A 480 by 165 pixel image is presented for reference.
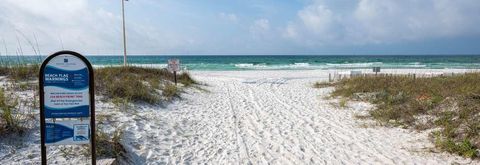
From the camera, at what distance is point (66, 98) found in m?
3.23

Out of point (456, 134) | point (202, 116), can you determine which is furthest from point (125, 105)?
point (456, 134)

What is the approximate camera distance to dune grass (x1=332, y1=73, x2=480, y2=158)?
564cm

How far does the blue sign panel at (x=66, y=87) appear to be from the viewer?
10.5 feet

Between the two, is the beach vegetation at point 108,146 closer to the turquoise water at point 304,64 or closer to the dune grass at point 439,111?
the dune grass at point 439,111

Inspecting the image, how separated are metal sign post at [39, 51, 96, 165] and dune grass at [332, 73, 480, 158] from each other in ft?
17.4

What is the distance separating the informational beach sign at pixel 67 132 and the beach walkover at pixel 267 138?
1526mm

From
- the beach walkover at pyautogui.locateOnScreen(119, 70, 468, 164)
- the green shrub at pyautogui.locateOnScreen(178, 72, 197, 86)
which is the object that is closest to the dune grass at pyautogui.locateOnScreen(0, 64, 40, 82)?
the beach walkover at pyautogui.locateOnScreen(119, 70, 468, 164)

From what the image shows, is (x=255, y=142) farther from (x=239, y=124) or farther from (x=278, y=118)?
(x=278, y=118)

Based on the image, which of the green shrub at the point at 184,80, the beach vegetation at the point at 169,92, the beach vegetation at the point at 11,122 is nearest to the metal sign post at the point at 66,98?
the beach vegetation at the point at 11,122

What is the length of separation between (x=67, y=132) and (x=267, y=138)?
3710 millimetres

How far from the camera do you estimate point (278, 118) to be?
8.20 m

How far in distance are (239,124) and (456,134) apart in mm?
4075

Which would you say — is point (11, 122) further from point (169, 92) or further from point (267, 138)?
point (169, 92)

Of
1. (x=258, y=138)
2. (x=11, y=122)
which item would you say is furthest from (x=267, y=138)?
(x=11, y=122)
